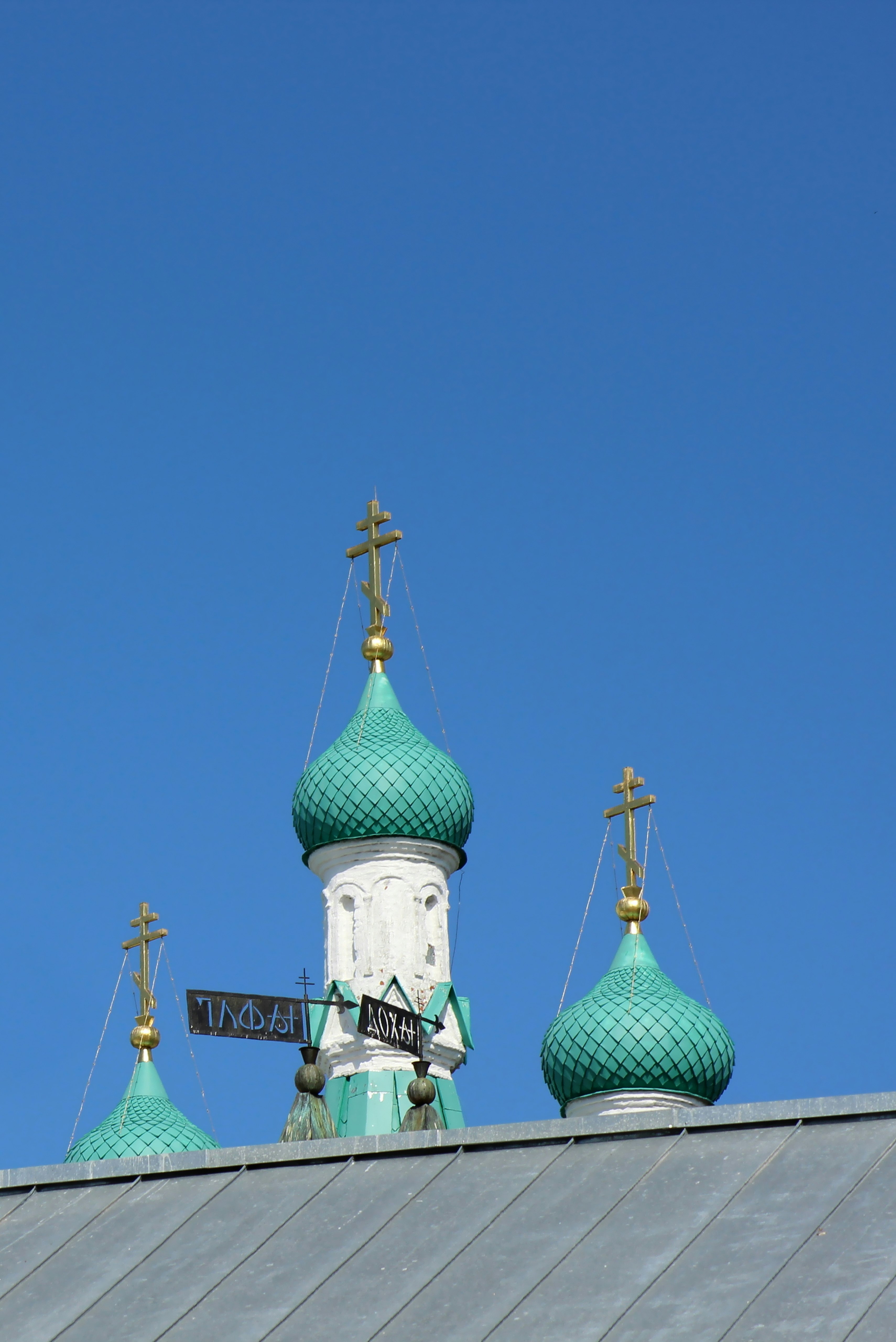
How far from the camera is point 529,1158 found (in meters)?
11.1

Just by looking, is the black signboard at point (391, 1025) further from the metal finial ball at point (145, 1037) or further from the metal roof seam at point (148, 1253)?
the metal finial ball at point (145, 1037)

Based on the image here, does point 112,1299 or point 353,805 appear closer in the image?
point 112,1299

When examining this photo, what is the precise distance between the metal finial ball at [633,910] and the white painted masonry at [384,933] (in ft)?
6.28

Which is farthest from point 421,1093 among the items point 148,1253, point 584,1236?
point 584,1236

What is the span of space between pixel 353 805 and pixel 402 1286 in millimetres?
16601

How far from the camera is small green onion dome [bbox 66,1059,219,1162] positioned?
26.7 m

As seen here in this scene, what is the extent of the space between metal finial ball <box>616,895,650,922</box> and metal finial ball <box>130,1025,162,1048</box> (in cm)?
536

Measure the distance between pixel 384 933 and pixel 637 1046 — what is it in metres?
2.83

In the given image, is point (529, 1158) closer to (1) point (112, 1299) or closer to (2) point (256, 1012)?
(1) point (112, 1299)

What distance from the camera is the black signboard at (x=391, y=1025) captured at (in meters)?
16.2

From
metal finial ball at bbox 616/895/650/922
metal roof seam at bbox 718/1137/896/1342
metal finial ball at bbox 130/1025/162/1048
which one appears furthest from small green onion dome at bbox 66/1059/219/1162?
metal roof seam at bbox 718/1137/896/1342

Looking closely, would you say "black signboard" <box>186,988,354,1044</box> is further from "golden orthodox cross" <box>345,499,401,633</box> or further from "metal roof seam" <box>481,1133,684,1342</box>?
"golden orthodox cross" <box>345,499,401,633</box>

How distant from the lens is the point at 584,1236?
33.7ft

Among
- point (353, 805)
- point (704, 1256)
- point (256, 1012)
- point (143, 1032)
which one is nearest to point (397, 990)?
point (353, 805)
